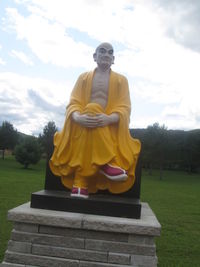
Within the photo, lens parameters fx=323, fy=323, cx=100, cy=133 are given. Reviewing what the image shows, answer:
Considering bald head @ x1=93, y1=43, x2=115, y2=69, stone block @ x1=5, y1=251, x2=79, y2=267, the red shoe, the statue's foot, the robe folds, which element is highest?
bald head @ x1=93, y1=43, x2=115, y2=69

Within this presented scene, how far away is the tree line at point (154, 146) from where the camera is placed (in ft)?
94.6

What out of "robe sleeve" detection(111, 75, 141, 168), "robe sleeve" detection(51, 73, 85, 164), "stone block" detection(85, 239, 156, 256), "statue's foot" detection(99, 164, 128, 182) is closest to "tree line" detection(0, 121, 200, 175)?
"robe sleeve" detection(51, 73, 85, 164)

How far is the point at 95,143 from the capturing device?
14.2 ft

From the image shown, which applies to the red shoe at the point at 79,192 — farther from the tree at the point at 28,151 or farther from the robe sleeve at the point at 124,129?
the tree at the point at 28,151

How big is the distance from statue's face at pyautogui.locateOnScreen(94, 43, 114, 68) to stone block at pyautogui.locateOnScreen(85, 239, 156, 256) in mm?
2551

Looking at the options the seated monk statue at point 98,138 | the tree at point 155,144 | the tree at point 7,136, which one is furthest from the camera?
the tree at point 7,136

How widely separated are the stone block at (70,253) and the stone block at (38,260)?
5 cm

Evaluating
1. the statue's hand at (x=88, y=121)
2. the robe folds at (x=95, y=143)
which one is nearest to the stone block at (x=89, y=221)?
the robe folds at (x=95, y=143)

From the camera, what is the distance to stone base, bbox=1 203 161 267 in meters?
3.79

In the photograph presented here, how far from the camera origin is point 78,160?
4.36 metres

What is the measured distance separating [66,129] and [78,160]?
54 cm

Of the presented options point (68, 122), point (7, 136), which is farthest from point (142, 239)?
point (7, 136)

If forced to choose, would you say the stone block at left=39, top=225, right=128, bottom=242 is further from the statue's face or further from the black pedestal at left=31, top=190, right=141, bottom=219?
the statue's face

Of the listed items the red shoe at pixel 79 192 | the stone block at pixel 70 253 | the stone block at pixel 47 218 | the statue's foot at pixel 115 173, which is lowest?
the stone block at pixel 70 253
